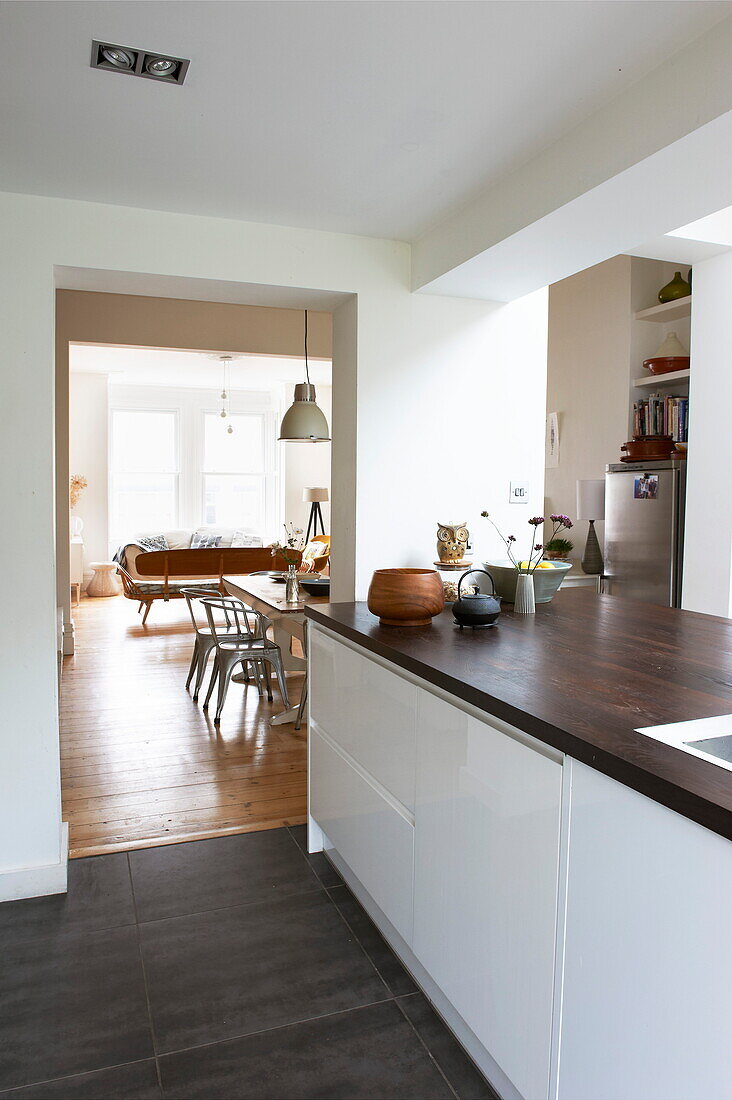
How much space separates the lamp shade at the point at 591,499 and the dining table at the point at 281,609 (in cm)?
210

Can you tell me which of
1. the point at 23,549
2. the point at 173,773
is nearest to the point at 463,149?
the point at 23,549

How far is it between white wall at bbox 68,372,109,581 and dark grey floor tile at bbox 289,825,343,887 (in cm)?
864

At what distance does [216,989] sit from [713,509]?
281cm

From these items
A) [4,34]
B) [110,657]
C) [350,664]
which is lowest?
[110,657]

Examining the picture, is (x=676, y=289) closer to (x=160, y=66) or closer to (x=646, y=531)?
(x=646, y=531)

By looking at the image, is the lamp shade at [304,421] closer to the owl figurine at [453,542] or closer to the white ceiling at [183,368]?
the owl figurine at [453,542]

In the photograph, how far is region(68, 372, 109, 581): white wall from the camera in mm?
10969

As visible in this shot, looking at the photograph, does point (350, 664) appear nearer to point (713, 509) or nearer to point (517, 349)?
point (517, 349)

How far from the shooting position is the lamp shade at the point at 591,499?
5.60 m

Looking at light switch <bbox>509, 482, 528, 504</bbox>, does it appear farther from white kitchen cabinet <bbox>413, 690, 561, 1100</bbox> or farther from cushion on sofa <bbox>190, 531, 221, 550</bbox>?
cushion on sofa <bbox>190, 531, 221, 550</bbox>

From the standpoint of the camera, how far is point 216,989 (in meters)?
2.12

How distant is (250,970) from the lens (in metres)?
2.21

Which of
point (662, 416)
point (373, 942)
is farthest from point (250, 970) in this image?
point (662, 416)

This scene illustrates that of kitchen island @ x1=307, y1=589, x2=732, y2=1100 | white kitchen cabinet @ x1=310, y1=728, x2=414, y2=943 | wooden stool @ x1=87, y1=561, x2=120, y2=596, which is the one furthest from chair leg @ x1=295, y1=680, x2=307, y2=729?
wooden stool @ x1=87, y1=561, x2=120, y2=596
